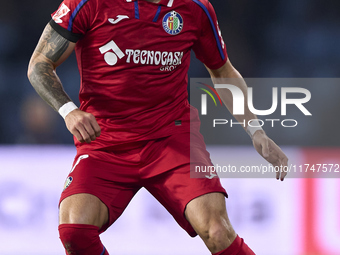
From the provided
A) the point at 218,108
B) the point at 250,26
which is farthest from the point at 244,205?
the point at 250,26

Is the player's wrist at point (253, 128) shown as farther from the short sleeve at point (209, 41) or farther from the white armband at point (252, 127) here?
the short sleeve at point (209, 41)

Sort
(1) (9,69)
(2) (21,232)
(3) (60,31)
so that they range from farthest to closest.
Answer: (1) (9,69) < (2) (21,232) < (3) (60,31)

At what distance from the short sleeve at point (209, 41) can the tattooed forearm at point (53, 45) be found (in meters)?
0.67

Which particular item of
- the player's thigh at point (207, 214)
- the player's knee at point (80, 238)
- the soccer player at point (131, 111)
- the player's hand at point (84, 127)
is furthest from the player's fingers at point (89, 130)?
the player's thigh at point (207, 214)

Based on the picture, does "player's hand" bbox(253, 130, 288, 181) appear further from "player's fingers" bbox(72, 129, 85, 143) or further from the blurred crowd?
the blurred crowd

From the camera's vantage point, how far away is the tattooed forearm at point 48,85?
2238 mm

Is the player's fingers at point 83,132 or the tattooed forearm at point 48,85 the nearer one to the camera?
the player's fingers at point 83,132

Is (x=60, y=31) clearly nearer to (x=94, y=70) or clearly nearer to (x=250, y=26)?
(x=94, y=70)

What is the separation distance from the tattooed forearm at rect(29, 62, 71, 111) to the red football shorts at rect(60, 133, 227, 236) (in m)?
0.31

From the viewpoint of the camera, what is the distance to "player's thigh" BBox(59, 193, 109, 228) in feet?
7.06

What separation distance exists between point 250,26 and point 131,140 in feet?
12.6

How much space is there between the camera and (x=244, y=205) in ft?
13.4

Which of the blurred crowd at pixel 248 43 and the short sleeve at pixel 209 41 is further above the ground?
the short sleeve at pixel 209 41

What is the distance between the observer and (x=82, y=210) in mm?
2162
